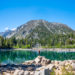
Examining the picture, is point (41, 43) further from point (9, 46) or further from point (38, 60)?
point (38, 60)

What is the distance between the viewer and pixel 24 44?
163m

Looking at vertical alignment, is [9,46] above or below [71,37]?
below

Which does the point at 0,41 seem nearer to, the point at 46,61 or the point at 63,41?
the point at 63,41

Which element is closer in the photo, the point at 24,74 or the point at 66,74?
the point at 66,74

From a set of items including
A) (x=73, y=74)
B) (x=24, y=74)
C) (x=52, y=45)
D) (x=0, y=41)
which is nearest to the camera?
(x=73, y=74)

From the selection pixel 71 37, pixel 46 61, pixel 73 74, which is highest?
pixel 71 37

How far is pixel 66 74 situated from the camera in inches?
297

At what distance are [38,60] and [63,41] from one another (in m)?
122

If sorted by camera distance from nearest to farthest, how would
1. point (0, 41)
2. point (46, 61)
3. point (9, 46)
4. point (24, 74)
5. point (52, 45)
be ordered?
point (24, 74), point (46, 61), point (0, 41), point (9, 46), point (52, 45)

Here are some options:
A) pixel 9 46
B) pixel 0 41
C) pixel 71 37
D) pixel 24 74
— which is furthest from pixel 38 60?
pixel 71 37

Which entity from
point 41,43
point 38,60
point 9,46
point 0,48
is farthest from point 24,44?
point 38,60

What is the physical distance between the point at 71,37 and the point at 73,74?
547ft

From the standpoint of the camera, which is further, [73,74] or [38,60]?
[38,60]

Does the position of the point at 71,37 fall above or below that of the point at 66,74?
above
